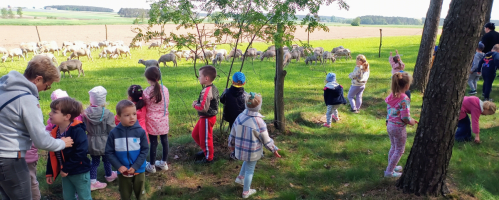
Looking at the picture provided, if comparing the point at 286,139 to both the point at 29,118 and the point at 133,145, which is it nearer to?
the point at 133,145

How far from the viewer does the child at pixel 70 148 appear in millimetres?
3432

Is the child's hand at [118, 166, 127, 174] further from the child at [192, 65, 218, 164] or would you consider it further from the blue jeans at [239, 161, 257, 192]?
the child at [192, 65, 218, 164]

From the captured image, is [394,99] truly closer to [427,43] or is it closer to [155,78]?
[155,78]

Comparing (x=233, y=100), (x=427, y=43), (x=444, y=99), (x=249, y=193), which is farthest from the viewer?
(x=427, y=43)

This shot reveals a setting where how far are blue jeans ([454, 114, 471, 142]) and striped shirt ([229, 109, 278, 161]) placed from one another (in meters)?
3.97

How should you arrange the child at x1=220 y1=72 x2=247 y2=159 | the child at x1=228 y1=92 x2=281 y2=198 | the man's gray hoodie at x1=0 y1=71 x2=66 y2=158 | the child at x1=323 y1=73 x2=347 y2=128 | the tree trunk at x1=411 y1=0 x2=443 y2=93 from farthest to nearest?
the tree trunk at x1=411 y1=0 x2=443 y2=93
the child at x1=323 y1=73 x2=347 y2=128
the child at x1=220 y1=72 x2=247 y2=159
the child at x1=228 y1=92 x2=281 y2=198
the man's gray hoodie at x1=0 y1=71 x2=66 y2=158

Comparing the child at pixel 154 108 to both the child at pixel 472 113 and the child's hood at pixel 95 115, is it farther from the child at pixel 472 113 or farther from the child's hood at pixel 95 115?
the child at pixel 472 113

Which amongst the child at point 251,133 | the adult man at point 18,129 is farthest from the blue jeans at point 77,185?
the child at point 251,133

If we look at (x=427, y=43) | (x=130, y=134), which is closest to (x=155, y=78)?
(x=130, y=134)

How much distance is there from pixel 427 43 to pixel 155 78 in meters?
8.12

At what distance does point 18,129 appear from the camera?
283cm

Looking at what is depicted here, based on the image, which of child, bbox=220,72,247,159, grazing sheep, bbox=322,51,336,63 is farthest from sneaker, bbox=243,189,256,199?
grazing sheep, bbox=322,51,336,63

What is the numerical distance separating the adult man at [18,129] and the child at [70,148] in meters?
0.47

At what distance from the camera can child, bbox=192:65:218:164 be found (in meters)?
5.07
